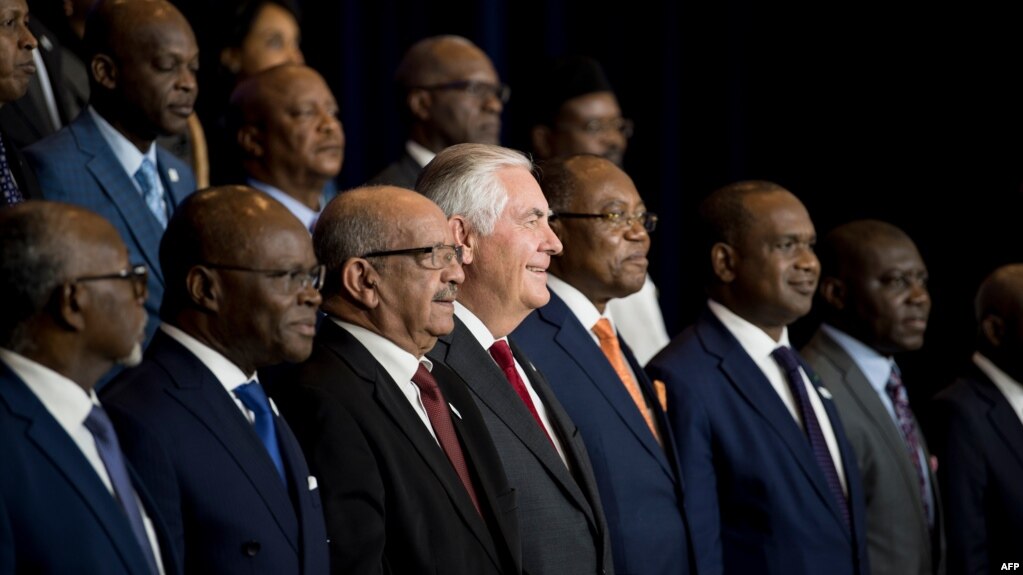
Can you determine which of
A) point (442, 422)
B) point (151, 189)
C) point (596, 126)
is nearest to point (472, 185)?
point (442, 422)

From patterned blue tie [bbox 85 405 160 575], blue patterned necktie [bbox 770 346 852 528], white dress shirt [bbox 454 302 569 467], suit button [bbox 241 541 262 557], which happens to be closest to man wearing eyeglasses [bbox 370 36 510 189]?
blue patterned necktie [bbox 770 346 852 528]

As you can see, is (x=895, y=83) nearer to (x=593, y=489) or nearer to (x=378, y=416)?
(x=593, y=489)

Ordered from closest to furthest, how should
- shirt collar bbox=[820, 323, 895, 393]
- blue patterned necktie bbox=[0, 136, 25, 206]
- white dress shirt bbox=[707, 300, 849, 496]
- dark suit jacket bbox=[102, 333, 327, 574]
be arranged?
dark suit jacket bbox=[102, 333, 327, 574] < blue patterned necktie bbox=[0, 136, 25, 206] < white dress shirt bbox=[707, 300, 849, 496] < shirt collar bbox=[820, 323, 895, 393]

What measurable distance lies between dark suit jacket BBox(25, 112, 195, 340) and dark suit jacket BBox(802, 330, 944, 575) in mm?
2033

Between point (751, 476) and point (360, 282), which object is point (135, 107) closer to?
point (360, 282)

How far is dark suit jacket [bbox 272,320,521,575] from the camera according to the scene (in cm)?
277

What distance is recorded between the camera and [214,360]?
→ 275cm

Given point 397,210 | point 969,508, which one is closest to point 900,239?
point 969,508

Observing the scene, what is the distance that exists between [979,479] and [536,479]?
1.82 metres

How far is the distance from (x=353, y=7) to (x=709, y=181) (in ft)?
5.85

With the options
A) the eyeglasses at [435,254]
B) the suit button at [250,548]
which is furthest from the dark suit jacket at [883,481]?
the suit button at [250,548]

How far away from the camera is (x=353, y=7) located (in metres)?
6.32

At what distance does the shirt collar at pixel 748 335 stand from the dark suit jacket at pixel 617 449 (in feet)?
1.84

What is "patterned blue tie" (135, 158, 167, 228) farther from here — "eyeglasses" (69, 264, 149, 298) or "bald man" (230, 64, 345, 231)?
"eyeglasses" (69, 264, 149, 298)
